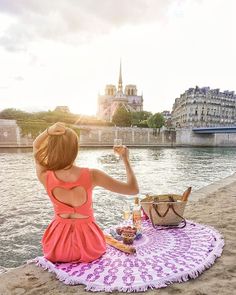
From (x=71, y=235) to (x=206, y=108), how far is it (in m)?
83.8

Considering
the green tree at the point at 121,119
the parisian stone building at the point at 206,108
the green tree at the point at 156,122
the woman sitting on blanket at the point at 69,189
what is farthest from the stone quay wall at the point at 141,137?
the woman sitting on blanket at the point at 69,189

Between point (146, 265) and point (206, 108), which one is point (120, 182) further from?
point (206, 108)

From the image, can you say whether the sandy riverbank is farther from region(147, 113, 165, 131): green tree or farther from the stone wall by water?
region(147, 113, 165, 131): green tree

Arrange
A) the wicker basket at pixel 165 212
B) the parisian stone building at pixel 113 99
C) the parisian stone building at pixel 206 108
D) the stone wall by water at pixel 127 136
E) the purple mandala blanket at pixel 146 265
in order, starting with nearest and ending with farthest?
the purple mandala blanket at pixel 146 265, the wicker basket at pixel 165 212, the stone wall by water at pixel 127 136, the parisian stone building at pixel 206 108, the parisian stone building at pixel 113 99

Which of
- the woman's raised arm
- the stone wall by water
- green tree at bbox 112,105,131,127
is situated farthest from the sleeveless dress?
green tree at bbox 112,105,131,127

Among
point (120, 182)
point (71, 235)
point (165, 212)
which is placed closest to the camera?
point (120, 182)

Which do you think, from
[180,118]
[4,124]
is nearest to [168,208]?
[4,124]

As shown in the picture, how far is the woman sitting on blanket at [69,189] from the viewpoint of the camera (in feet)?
9.71

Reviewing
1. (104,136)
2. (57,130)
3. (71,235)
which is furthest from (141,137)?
(57,130)

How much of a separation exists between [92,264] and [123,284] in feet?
1.52

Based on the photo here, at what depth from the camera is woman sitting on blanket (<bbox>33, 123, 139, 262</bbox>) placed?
2.96 meters

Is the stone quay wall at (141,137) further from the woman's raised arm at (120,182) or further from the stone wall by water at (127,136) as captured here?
the woman's raised arm at (120,182)

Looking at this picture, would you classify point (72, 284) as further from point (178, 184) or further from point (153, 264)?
point (178, 184)

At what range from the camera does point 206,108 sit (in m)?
83.6
